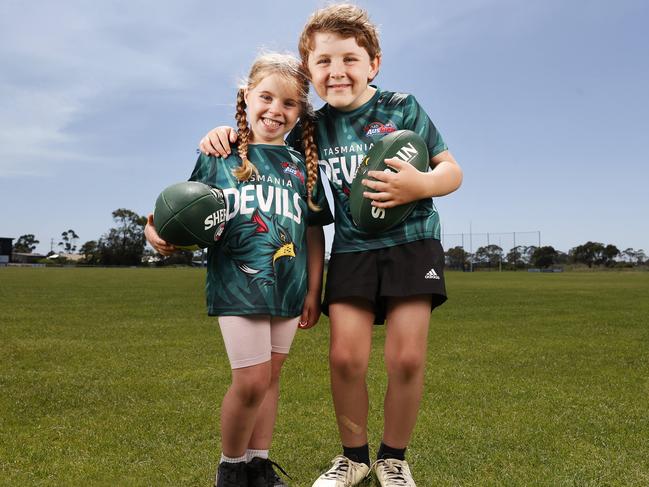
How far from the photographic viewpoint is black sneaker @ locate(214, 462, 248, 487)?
2.41 metres

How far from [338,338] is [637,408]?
2865mm

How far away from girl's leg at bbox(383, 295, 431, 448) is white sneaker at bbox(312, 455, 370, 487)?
0.17 metres

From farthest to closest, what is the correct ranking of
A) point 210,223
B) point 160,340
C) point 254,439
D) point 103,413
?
point 160,340, point 103,413, point 254,439, point 210,223

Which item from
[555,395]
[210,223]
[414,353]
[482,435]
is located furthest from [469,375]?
[210,223]

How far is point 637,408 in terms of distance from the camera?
169 inches

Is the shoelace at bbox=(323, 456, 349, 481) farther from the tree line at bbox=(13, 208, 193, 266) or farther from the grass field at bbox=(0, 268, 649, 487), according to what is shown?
the tree line at bbox=(13, 208, 193, 266)

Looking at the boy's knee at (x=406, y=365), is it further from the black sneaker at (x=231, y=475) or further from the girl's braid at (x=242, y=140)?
the girl's braid at (x=242, y=140)

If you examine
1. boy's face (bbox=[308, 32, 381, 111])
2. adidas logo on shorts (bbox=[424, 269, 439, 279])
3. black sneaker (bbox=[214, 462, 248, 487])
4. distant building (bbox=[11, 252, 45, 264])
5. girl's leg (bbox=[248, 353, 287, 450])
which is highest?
distant building (bbox=[11, 252, 45, 264])

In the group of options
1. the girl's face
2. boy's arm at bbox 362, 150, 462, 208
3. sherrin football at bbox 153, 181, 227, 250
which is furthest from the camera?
the girl's face

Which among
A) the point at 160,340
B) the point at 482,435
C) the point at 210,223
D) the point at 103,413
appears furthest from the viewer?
the point at 160,340

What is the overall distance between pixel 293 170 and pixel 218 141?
0.33 metres

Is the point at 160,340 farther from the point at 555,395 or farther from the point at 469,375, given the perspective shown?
the point at 555,395

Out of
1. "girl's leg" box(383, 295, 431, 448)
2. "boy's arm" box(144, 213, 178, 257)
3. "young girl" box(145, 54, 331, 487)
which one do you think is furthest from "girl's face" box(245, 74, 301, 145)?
"girl's leg" box(383, 295, 431, 448)

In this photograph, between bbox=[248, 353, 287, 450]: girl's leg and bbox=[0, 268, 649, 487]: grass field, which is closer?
bbox=[248, 353, 287, 450]: girl's leg
